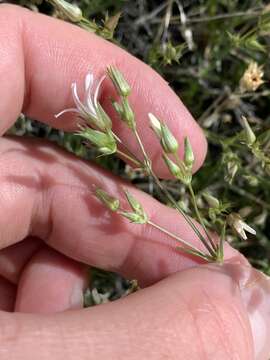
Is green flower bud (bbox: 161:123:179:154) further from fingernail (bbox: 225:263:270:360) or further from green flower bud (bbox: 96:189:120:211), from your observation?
fingernail (bbox: 225:263:270:360)

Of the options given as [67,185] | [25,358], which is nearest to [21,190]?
[67,185]

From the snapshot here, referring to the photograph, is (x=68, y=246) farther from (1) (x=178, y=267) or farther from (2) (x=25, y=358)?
(2) (x=25, y=358)

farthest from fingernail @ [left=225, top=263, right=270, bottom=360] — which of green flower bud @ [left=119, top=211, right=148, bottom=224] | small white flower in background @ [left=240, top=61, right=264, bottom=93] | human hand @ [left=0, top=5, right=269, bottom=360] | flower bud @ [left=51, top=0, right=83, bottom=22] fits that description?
flower bud @ [left=51, top=0, right=83, bottom=22]

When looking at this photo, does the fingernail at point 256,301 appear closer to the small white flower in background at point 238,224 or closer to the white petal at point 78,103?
the small white flower in background at point 238,224

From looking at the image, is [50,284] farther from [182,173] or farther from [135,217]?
[182,173]

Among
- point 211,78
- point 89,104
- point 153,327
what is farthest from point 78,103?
point 211,78

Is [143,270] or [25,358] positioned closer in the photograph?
[25,358]
